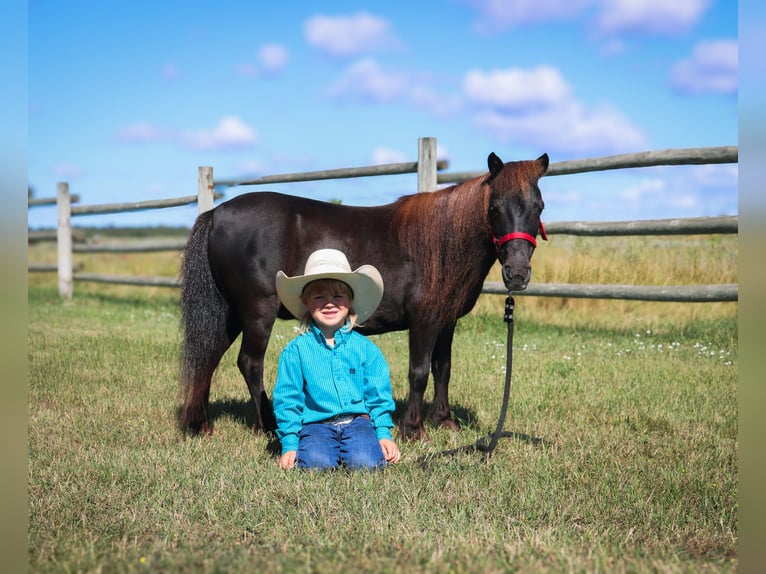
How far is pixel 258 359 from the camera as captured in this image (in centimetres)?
480

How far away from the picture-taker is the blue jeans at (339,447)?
3900mm

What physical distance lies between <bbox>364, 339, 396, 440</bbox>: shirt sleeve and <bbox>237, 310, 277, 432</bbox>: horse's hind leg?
94 centimetres

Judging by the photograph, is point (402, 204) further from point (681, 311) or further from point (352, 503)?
point (681, 311)

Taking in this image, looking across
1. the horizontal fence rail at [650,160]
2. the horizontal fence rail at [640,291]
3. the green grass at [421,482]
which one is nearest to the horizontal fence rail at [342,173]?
the horizontal fence rail at [650,160]

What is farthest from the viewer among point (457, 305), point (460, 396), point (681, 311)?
point (681, 311)

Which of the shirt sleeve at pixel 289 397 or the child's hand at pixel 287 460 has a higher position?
the shirt sleeve at pixel 289 397

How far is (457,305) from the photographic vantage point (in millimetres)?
4727

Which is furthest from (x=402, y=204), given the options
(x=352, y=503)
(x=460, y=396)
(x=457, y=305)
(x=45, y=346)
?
(x=45, y=346)

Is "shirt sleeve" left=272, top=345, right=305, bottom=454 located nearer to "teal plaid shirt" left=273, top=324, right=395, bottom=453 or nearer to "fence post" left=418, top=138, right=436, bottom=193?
"teal plaid shirt" left=273, top=324, right=395, bottom=453

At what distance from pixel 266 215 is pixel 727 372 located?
183 inches

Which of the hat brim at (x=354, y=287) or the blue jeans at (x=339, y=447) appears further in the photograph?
the hat brim at (x=354, y=287)

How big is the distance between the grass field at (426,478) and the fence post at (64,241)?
6.31m

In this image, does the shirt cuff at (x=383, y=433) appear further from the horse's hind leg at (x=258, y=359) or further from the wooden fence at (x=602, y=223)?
the wooden fence at (x=602, y=223)

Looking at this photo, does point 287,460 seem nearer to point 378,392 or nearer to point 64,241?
point 378,392
